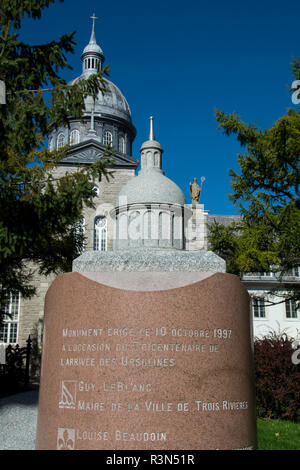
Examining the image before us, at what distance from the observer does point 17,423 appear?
7.89 meters

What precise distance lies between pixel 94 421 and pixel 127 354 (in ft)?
1.96

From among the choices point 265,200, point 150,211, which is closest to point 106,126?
point 265,200

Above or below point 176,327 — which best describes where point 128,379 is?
below

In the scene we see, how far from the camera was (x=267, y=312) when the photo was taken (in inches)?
1312

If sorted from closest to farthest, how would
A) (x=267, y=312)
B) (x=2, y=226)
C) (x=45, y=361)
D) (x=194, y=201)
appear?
1. (x=45, y=361)
2. (x=2, y=226)
3. (x=194, y=201)
4. (x=267, y=312)

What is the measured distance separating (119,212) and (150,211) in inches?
53.1

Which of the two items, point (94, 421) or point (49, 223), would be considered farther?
point (49, 223)

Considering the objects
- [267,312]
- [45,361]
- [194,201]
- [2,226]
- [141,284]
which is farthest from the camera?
[267,312]

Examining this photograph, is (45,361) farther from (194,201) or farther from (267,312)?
(267,312)

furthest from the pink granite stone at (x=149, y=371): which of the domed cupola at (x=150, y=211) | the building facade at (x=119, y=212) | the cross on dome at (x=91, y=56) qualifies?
the cross on dome at (x=91, y=56)

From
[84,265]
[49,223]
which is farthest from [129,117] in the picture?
[84,265]

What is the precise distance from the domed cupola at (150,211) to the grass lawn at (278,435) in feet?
12.8

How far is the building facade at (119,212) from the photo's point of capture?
11.6m

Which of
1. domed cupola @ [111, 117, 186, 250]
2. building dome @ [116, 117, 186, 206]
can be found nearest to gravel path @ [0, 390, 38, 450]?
domed cupola @ [111, 117, 186, 250]
